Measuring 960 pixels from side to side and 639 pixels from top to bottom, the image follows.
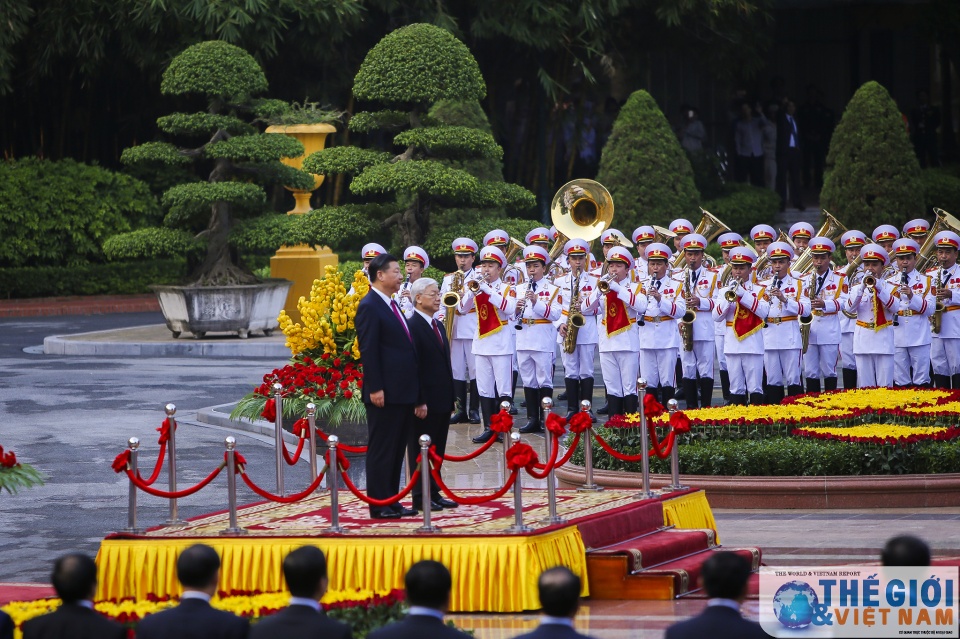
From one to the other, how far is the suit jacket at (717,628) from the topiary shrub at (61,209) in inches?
1020

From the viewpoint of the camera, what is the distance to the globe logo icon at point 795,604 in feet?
24.5

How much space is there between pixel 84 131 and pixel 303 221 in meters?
13.9

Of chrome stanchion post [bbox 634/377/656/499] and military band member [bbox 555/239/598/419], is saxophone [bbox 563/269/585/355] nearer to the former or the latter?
military band member [bbox 555/239/598/419]

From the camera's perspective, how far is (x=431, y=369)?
1020 cm

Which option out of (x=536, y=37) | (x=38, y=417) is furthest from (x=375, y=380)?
(x=536, y=37)

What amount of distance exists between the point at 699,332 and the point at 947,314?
8.31ft

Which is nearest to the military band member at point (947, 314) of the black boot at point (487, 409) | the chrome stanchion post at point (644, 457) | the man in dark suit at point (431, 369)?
the black boot at point (487, 409)

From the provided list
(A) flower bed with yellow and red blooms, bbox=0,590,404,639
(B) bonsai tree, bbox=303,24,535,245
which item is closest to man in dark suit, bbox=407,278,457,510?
(A) flower bed with yellow and red blooms, bbox=0,590,404,639

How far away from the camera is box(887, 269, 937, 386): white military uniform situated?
1647 centimetres

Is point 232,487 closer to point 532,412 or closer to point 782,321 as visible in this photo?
point 532,412

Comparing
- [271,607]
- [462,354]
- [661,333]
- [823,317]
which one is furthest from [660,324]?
Answer: [271,607]

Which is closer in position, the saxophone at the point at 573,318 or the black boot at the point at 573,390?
the saxophone at the point at 573,318

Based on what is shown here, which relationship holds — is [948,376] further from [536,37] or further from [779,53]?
[779,53]

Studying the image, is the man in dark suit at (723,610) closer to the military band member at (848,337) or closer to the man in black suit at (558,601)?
the man in black suit at (558,601)
